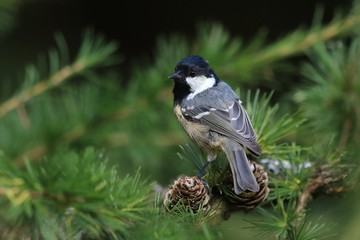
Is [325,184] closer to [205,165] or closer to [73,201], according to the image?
[205,165]

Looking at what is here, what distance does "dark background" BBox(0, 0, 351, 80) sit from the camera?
3.38m

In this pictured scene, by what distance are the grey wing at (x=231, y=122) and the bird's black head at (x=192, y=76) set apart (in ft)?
0.35

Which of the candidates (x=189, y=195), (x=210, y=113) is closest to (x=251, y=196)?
(x=189, y=195)

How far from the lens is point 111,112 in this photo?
7.18 feet

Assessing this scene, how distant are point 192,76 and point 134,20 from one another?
60.6 inches

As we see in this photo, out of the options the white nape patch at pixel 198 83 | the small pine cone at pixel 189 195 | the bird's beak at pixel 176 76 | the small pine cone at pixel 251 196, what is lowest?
the small pine cone at pixel 251 196

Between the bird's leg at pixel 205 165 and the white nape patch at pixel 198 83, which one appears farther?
the white nape patch at pixel 198 83

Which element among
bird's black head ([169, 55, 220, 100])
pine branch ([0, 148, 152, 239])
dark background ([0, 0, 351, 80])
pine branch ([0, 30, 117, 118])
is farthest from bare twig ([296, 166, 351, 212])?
dark background ([0, 0, 351, 80])

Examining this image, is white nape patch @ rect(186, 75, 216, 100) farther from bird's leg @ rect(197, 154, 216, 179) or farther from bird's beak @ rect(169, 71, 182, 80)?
bird's leg @ rect(197, 154, 216, 179)

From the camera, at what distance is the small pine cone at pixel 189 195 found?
1396 millimetres

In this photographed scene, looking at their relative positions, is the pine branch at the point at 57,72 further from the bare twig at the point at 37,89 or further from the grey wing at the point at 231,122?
Result: the grey wing at the point at 231,122

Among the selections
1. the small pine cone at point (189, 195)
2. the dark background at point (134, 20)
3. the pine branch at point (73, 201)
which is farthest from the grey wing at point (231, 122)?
the dark background at point (134, 20)

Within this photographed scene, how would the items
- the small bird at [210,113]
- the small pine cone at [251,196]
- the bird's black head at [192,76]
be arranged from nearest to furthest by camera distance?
the small pine cone at [251,196]
the small bird at [210,113]
the bird's black head at [192,76]

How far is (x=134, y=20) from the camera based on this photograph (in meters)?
3.56
